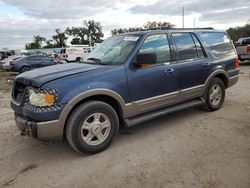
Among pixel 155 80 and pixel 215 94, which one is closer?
pixel 155 80

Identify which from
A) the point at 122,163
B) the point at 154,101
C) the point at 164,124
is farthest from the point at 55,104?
the point at 164,124

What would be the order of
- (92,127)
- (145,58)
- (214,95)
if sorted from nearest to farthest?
(92,127) < (145,58) < (214,95)

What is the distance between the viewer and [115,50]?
507 centimetres

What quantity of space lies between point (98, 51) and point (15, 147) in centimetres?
226

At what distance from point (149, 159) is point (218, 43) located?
11.5 ft

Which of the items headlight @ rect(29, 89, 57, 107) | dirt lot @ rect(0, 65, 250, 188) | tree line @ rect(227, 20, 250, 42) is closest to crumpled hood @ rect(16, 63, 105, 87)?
headlight @ rect(29, 89, 57, 107)

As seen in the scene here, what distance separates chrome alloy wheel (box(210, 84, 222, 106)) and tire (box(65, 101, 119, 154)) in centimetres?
264

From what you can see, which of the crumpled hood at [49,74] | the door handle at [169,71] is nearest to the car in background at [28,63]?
the crumpled hood at [49,74]

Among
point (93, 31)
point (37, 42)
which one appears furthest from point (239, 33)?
point (37, 42)

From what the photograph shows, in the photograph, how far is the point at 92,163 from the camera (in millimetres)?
4031

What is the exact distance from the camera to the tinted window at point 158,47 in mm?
4947

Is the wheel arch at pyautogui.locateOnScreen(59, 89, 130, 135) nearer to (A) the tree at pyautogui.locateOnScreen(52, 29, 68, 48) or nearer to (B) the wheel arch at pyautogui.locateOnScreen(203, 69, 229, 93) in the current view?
(B) the wheel arch at pyautogui.locateOnScreen(203, 69, 229, 93)

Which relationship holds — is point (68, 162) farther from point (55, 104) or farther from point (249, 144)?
point (249, 144)

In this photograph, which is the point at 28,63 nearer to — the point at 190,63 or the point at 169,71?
the point at 190,63
